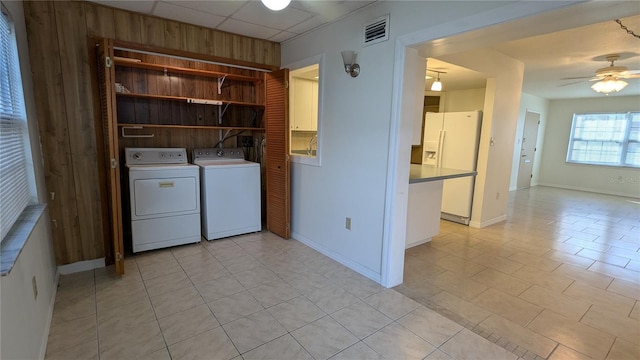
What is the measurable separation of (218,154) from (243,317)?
2.44 metres

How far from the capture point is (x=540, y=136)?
8.34 metres

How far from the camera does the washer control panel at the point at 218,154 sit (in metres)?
3.88

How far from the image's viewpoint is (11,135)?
1884mm

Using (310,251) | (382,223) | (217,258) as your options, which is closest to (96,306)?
(217,258)

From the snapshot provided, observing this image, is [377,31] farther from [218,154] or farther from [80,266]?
[80,266]

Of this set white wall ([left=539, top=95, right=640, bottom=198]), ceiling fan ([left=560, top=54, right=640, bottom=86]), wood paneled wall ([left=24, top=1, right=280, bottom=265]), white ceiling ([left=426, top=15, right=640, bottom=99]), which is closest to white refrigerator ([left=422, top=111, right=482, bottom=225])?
white ceiling ([left=426, top=15, right=640, bottom=99])

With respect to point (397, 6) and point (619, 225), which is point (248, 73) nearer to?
point (397, 6)

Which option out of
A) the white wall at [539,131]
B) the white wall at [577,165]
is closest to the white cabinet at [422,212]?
the white wall at [539,131]

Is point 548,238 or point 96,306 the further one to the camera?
point 548,238

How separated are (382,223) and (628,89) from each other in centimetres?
719

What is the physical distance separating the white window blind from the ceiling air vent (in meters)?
2.51

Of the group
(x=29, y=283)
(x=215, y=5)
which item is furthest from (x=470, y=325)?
(x=215, y=5)

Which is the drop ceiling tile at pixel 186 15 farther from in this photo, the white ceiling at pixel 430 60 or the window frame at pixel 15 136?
the window frame at pixel 15 136

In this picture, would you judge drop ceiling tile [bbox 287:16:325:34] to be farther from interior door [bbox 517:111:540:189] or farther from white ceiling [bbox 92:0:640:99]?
interior door [bbox 517:111:540:189]
